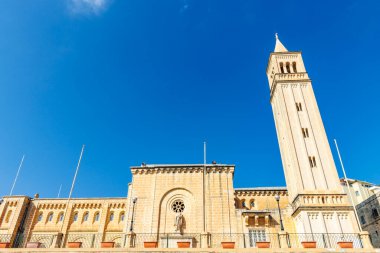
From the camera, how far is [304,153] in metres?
31.4

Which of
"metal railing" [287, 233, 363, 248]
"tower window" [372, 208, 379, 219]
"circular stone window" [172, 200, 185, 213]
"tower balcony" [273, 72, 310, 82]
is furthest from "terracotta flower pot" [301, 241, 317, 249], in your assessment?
"tower window" [372, 208, 379, 219]

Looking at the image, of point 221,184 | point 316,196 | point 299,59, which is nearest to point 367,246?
point 316,196

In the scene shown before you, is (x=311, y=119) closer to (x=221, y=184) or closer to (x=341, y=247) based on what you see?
(x=221, y=184)

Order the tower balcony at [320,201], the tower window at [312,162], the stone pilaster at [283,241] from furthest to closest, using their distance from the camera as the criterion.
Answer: the tower window at [312,162] → the tower balcony at [320,201] → the stone pilaster at [283,241]

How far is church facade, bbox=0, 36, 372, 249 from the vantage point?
26.5 m

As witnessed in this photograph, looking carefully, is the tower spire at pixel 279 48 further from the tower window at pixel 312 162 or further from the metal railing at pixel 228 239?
the metal railing at pixel 228 239

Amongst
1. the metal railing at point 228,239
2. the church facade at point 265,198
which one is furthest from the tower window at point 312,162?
the metal railing at point 228,239

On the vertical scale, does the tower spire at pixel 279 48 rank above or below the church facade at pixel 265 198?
above

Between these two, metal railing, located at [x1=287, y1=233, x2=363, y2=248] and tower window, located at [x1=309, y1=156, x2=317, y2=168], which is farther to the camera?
tower window, located at [x1=309, y1=156, x2=317, y2=168]

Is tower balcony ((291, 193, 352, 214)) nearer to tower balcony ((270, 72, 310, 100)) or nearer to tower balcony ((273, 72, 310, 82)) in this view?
tower balcony ((270, 72, 310, 100))

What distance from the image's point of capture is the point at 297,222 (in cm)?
2831

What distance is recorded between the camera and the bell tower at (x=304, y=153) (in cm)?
2644

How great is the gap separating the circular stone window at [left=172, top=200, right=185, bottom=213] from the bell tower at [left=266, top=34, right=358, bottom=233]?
1354 cm

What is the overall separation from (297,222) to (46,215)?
42.4 metres
